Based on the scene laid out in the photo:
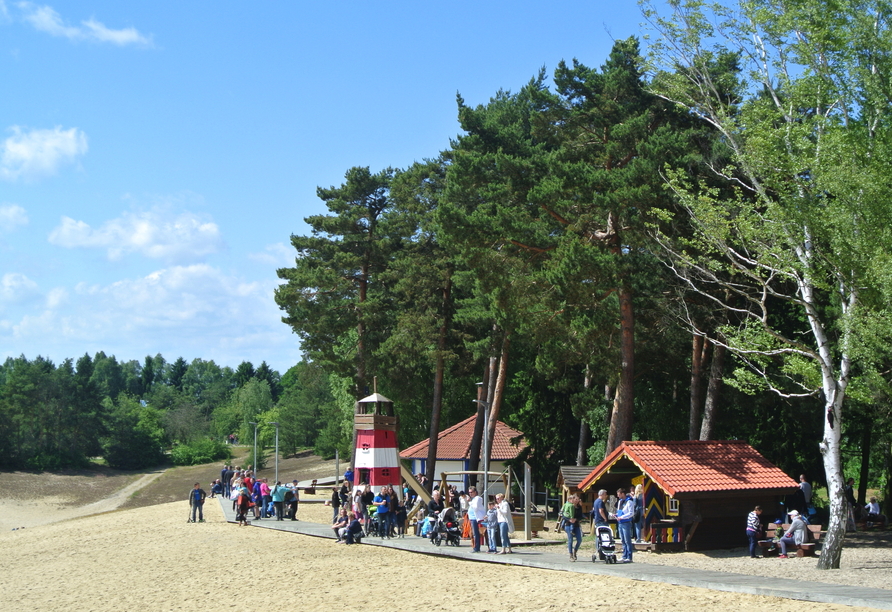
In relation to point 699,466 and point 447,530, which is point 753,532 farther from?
point 447,530

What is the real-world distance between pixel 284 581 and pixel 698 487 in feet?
33.1

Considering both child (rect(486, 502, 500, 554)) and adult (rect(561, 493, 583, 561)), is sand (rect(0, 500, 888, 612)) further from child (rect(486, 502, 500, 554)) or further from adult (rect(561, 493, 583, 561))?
adult (rect(561, 493, 583, 561))

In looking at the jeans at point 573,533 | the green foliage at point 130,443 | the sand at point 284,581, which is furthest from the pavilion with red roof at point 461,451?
the green foliage at point 130,443

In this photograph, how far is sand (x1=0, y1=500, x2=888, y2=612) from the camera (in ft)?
46.7

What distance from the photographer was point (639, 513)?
20688 millimetres

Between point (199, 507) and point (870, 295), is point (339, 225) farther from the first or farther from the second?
point (870, 295)

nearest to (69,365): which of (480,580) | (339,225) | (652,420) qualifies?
(339,225)

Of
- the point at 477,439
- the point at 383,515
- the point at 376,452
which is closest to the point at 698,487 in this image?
the point at 383,515

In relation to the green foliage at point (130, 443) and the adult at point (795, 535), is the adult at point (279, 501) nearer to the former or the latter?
the adult at point (795, 535)

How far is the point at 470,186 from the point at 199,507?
15.0 m

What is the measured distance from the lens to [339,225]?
132ft

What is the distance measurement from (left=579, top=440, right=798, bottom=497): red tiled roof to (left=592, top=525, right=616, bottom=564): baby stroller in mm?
3241

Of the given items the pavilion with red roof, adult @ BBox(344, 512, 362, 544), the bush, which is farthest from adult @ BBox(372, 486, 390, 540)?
the bush

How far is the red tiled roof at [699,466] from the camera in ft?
70.0
